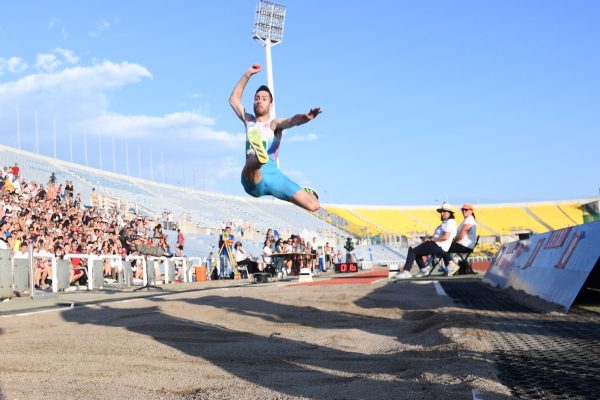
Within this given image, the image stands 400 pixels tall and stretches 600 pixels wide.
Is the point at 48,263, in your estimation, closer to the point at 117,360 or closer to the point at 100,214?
the point at 100,214

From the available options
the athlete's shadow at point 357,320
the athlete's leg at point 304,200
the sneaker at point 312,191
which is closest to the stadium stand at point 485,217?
the athlete's shadow at point 357,320

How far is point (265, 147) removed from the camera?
284 inches

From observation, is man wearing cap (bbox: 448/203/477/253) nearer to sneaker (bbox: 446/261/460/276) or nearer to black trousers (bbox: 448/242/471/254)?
black trousers (bbox: 448/242/471/254)

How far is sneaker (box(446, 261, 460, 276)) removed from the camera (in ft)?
52.0

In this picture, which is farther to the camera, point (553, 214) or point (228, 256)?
point (553, 214)

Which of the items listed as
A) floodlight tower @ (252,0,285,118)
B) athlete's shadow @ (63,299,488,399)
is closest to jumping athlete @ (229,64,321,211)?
Answer: athlete's shadow @ (63,299,488,399)

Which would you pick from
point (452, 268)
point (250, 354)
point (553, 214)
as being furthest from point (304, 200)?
point (553, 214)

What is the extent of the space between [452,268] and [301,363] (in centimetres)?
1228

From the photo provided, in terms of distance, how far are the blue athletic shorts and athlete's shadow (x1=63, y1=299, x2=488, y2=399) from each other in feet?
4.94

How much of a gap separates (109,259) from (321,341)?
14.4 m

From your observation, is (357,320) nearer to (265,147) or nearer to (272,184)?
(272,184)

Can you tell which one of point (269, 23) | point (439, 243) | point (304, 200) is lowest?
point (439, 243)

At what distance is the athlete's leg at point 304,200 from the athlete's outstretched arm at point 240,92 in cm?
104

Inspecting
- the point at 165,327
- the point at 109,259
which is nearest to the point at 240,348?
the point at 165,327
